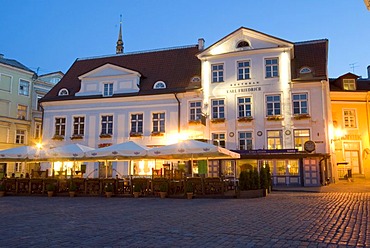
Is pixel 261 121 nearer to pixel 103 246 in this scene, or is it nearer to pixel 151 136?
pixel 151 136

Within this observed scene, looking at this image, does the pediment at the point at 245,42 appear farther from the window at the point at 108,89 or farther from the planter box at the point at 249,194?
the planter box at the point at 249,194

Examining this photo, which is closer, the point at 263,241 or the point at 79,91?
the point at 263,241

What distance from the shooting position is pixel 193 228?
7.71 metres

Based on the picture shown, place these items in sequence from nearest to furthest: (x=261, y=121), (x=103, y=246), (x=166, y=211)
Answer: (x=103, y=246) → (x=166, y=211) → (x=261, y=121)

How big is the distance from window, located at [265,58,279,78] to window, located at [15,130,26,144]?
84.7 ft

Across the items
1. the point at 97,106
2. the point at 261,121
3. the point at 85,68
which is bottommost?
the point at 261,121

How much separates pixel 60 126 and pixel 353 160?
24.5m

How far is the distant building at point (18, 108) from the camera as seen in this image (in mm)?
36125

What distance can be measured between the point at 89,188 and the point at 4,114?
75.7ft

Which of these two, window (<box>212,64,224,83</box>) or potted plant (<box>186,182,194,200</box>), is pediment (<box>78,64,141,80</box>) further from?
potted plant (<box>186,182,194,200</box>)

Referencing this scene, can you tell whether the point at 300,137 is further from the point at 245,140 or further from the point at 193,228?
the point at 193,228

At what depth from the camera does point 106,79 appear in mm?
30625

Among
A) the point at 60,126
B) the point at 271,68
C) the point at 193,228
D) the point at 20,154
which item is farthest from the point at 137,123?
the point at 193,228

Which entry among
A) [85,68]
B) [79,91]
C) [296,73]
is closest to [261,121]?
[296,73]
